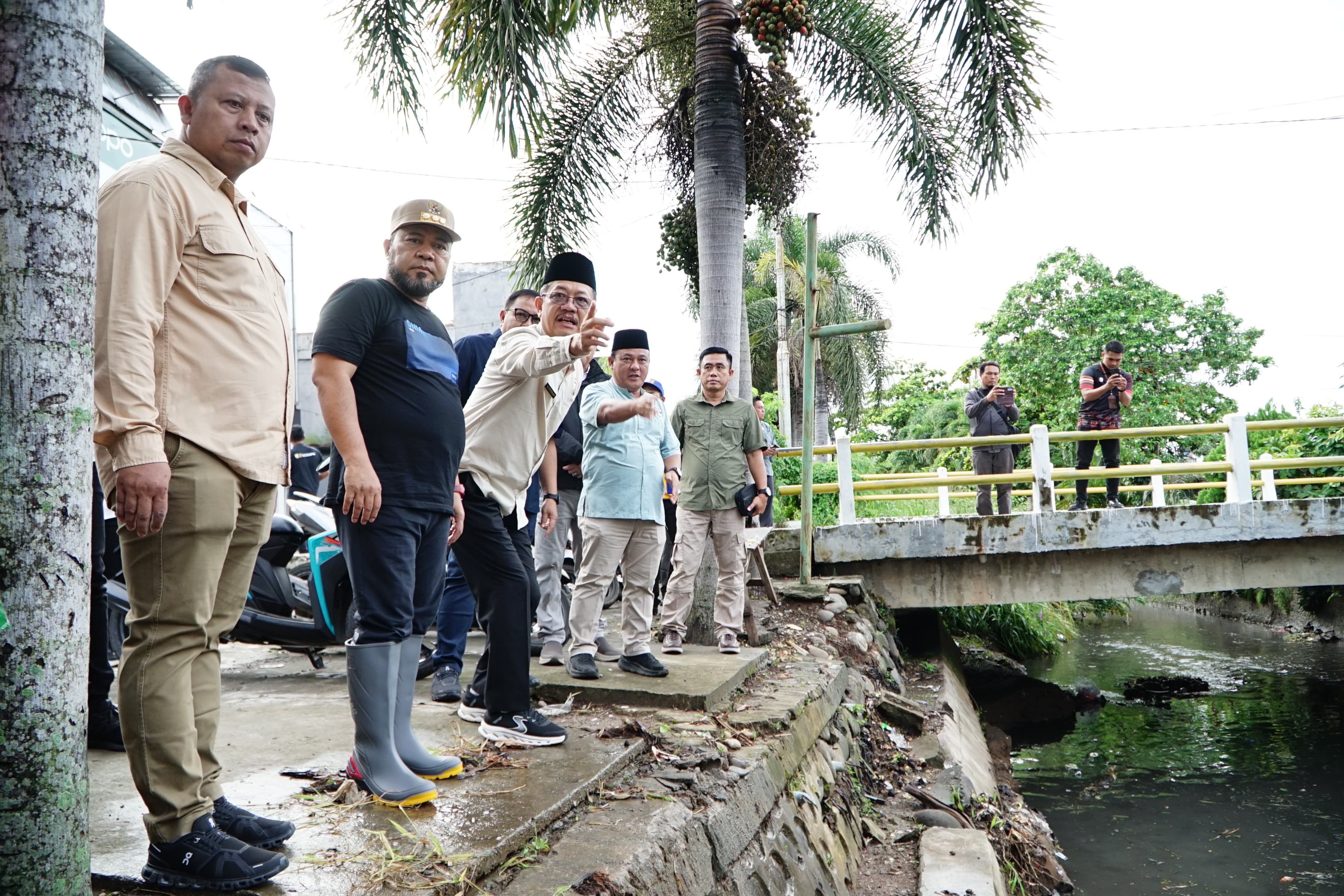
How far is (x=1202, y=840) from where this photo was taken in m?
6.54

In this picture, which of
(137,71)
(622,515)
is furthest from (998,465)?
(137,71)

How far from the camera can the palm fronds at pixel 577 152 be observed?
8.55m

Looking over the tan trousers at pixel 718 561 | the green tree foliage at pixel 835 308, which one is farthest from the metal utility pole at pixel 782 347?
the tan trousers at pixel 718 561

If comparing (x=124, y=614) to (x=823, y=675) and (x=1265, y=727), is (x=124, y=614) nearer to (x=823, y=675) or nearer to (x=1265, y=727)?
(x=823, y=675)

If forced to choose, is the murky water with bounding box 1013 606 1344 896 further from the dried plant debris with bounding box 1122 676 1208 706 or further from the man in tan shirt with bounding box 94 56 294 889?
the man in tan shirt with bounding box 94 56 294 889

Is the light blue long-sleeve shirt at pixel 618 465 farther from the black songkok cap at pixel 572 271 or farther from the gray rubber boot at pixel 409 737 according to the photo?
the gray rubber boot at pixel 409 737

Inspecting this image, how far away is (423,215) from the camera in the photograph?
9.21ft

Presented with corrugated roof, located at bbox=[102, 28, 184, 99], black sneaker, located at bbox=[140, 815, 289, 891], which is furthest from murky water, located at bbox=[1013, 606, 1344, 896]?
corrugated roof, located at bbox=[102, 28, 184, 99]

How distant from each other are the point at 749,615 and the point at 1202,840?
3.57 meters

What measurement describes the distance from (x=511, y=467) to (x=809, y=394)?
3656mm

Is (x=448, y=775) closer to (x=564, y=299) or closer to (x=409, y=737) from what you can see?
(x=409, y=737)

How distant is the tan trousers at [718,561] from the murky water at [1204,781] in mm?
2658

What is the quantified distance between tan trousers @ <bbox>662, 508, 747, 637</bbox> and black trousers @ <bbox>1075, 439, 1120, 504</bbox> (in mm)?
5082

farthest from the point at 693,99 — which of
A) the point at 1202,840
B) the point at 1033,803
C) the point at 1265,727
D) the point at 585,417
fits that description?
the point at 1265,727
